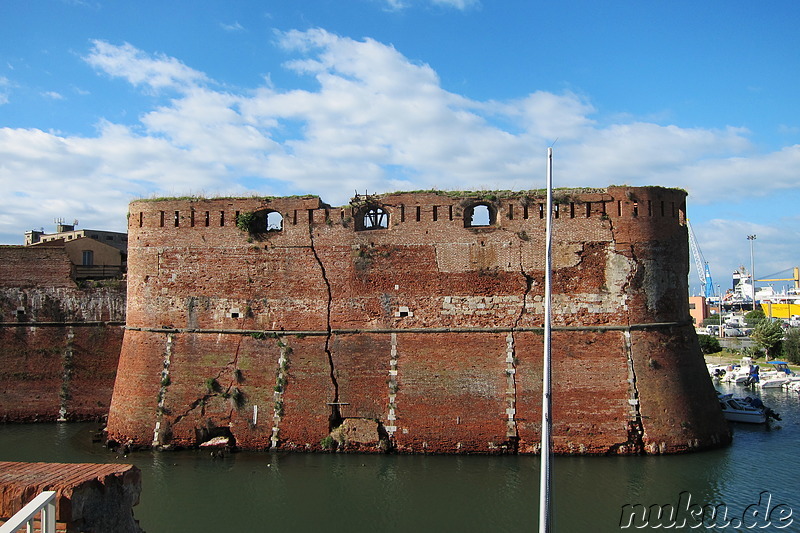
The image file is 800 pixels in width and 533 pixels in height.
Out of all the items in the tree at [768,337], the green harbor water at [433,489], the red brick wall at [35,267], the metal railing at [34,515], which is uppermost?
the red brick wall at [35,267]

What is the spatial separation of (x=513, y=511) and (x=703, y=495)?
445cm

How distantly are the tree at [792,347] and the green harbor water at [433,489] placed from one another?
2870cm

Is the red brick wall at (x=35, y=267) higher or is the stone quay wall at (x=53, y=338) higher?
the red brick wall at (x=35, y=267)

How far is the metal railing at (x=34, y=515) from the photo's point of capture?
4.11m

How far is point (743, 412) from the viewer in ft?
67.0

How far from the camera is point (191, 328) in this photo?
18.0m

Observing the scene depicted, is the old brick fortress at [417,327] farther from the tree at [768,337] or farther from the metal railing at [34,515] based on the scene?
the tree at [768,337]

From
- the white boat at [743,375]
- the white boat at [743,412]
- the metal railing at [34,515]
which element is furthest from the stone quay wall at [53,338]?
the white boat at [743,375]

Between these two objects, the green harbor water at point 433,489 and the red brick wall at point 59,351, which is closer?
the green harbor water at point 433,489

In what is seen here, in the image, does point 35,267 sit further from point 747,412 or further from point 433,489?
point 747,412

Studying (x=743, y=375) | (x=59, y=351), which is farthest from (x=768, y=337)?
(x=59, y=351)

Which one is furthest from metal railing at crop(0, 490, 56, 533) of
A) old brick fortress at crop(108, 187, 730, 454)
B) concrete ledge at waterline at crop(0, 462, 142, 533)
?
old brick fortress at crop(108, 187, 730, 454)

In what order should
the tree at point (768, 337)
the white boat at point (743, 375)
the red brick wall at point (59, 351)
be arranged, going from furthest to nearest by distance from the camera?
the tree at point (768, 337) < the white boat at point (743, 375) < the red brick wall at point (59, 351)

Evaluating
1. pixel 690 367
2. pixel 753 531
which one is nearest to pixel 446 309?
pixel 690 367
